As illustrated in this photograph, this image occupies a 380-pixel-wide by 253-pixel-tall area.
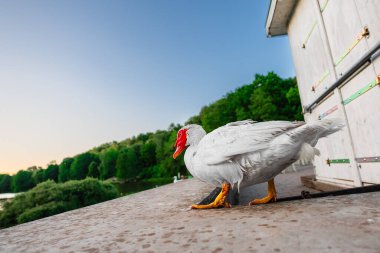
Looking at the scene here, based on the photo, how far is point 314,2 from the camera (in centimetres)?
433

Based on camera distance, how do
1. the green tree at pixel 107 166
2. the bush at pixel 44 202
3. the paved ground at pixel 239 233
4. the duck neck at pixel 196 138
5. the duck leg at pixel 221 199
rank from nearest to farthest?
the paved ground at pixel 239 233
the duck leg at pixel 221 199
the duck neck at pixel 196 138
the bush at pixel 44 202
the green tree at pixel 107 166

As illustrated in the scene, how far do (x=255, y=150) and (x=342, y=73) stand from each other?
2.92 meters

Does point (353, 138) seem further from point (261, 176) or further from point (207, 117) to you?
point (207, 117)

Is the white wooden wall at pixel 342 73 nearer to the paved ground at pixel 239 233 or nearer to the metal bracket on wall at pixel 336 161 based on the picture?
the metal bracket on wall at pixel 336 161

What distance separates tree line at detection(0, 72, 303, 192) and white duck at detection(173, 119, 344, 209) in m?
24.8

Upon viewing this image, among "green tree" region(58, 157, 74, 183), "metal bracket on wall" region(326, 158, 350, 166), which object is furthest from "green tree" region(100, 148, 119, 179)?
"metal bracket on wall" region(326, 158, 350, 166)

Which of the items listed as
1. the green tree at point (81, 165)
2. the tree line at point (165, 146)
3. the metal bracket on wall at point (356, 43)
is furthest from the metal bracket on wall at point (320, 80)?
the green tree at point (81, 165)

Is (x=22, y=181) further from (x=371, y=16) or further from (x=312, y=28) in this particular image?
(x=371, y=16)

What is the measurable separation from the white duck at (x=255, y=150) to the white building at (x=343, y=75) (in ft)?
5.73

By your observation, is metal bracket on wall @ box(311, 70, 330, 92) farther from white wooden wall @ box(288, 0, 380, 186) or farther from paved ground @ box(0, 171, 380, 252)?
paved ground @ box(0, 171, 380, 252)

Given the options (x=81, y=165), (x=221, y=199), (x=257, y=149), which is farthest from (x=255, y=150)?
(x=81, y=165)


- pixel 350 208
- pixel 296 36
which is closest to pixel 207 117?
pixel 296 36

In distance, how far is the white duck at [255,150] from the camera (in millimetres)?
1919

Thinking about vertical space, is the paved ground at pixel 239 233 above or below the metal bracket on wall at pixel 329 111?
below
